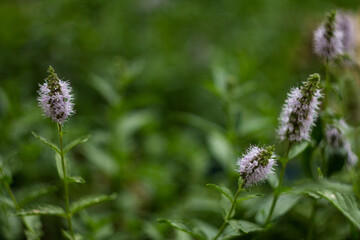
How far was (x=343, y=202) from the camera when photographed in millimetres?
1388

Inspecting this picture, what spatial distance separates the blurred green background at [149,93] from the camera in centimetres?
243

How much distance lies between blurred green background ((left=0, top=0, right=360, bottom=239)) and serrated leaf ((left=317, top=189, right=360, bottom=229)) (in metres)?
0.43

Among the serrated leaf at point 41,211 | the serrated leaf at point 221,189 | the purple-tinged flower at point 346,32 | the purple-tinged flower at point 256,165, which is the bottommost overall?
the serrated leaf at point 41,211

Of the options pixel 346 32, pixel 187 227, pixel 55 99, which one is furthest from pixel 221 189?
pixel 346 32

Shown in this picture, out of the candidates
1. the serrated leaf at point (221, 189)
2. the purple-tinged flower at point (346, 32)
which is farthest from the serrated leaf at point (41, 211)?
the purple-tinged flower at point (346, 32)

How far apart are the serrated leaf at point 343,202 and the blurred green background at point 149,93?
426mm

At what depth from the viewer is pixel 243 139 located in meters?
2.62

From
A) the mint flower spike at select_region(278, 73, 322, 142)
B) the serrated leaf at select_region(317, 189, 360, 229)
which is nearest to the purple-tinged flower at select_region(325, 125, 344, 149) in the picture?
the serrated leaf at select_region(317, 189, 360, 229)

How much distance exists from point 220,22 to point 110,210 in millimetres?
3068

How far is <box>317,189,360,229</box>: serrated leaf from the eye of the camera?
1.32m

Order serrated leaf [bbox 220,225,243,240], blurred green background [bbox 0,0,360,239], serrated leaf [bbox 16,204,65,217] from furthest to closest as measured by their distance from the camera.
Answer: blurred green background [bbox 0,0,360,239]
serrated leaf [bbox 220,225,243,240]
serrated leaf [bbox 16,204,65,217]

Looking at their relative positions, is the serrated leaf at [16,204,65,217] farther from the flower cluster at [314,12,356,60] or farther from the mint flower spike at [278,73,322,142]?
the flower cluster at [314,12,356,60]

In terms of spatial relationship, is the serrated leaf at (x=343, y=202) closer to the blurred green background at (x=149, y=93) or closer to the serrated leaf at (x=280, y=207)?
the serrated leaf at (x=280, y=207)

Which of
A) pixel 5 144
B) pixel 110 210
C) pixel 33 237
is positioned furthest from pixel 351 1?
pixel 33 237
